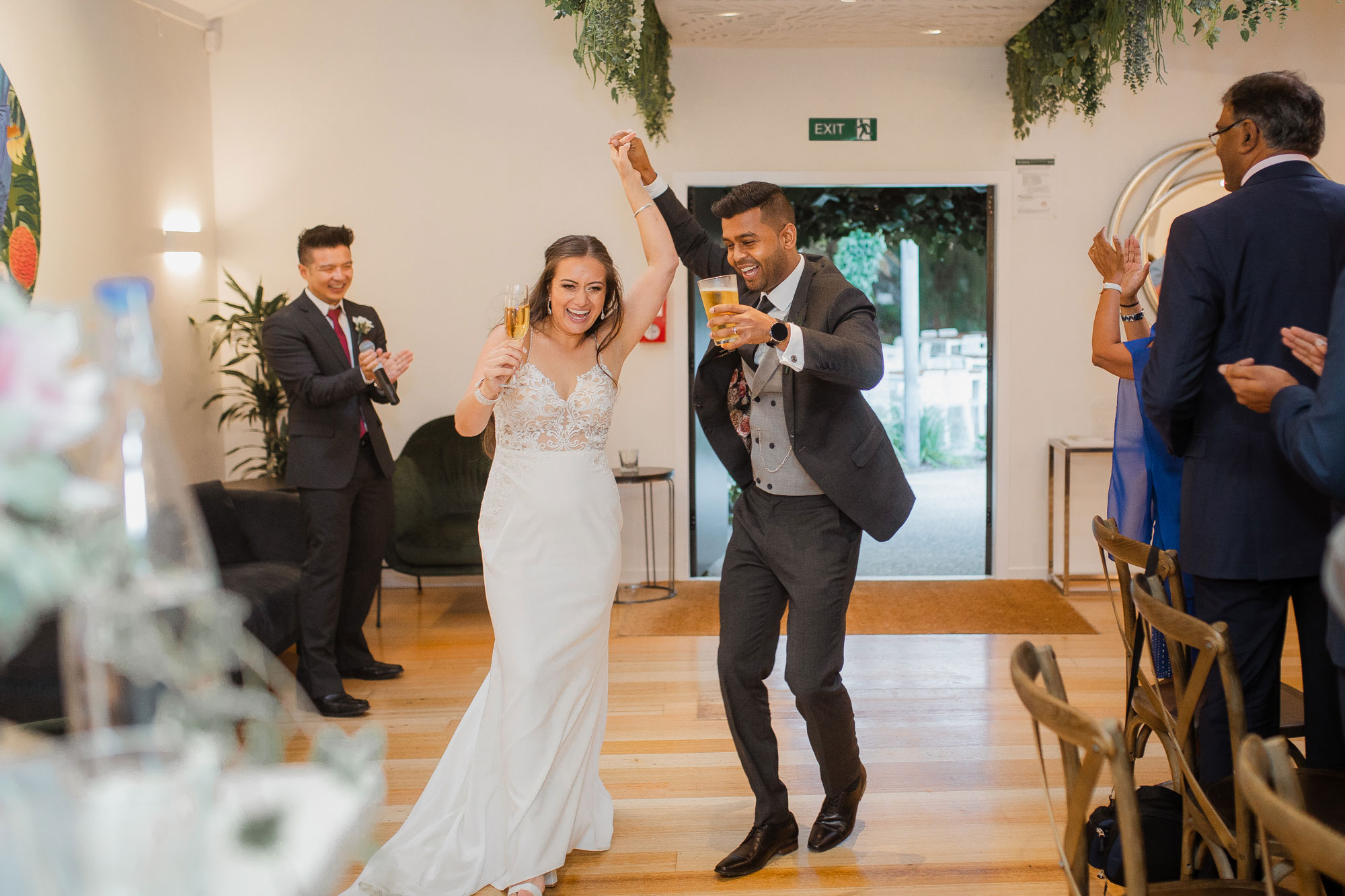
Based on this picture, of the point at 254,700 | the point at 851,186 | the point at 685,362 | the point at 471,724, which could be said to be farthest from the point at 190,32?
the point at 254,700

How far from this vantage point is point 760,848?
2812mm

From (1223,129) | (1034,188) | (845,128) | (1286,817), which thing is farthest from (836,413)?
(1034,188)

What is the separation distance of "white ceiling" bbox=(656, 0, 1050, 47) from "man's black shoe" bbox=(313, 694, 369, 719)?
11.6ft

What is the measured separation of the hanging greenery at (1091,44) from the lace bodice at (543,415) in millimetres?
3069

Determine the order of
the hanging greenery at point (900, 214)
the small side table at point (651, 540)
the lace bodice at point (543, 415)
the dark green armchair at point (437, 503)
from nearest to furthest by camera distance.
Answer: the lace bodice at point (543, 415) < the dark green armchair at point (437, 503) < the small side table at point (651, 540) < the hanging greenery at point (900, 214)

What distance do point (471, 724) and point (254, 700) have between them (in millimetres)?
2114

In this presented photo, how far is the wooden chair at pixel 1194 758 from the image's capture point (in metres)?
1.70

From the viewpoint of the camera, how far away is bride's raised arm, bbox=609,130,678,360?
2.72m

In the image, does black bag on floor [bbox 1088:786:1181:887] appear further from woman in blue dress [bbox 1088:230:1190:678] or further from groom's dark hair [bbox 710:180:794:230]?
groom's dark hair [bbox 710:180:794:230]

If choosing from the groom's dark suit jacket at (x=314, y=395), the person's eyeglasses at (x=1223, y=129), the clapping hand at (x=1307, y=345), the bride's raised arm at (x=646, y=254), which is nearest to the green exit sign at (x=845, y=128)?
the groom's dark suit jacket at (x=314, y=395)

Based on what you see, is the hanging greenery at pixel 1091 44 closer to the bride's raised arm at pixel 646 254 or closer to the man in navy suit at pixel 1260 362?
the man in navy suit at pixel 1260 362

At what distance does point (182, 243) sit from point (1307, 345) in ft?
18.1

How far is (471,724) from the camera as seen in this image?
280cm

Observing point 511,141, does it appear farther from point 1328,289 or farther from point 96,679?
point 96,679
